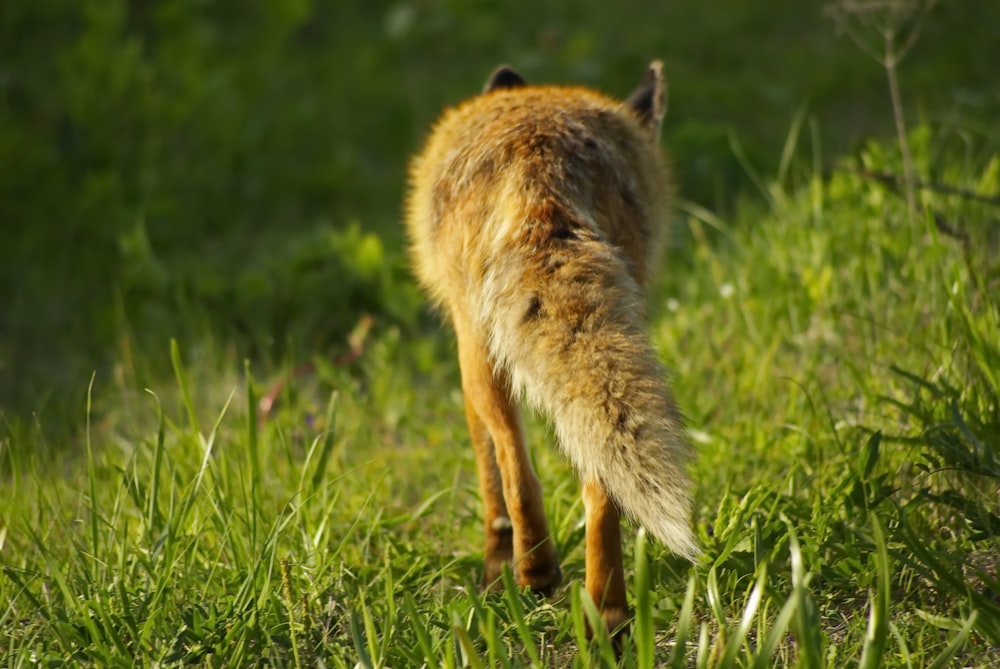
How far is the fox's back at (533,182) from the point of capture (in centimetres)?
320

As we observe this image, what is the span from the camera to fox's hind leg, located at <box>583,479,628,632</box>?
301 centimetres

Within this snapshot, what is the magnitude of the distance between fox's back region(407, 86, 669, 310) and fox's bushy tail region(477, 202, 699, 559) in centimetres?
9

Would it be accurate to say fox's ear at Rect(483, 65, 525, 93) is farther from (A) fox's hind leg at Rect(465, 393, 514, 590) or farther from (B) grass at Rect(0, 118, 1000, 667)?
(A) fox's hind leg at Rect(465, 393, 514, 590)

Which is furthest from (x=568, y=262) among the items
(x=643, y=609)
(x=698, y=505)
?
(x=698, y=505)

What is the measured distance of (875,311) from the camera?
4.45m

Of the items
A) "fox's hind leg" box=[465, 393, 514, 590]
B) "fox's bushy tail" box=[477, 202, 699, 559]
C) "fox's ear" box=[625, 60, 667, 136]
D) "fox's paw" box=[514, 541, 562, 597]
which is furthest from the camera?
"fox's ear" box=[625, 60, 667, 136]

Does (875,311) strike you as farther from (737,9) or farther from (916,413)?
(737,9)

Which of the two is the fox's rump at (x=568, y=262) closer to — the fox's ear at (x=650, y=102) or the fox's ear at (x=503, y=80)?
the fox's ear at (x=650, y=102)

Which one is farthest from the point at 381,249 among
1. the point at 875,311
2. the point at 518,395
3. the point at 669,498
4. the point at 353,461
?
the point at 669,498

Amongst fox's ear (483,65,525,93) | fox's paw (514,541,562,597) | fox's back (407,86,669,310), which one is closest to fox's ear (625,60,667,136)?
fox's back (407,86,669,310)

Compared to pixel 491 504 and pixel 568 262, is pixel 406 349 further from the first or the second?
pixel 568 262

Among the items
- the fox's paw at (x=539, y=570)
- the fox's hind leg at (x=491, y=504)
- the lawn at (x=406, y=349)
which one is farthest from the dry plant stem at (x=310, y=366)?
the fox's paw at (x=539, y=570)

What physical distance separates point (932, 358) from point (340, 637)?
207cm

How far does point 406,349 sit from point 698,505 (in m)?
2.21
